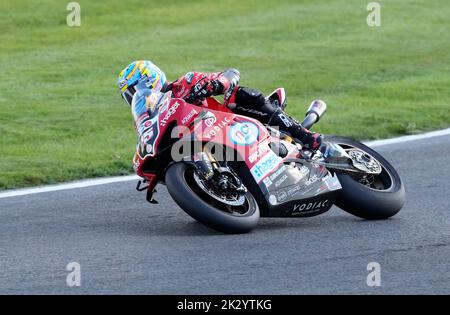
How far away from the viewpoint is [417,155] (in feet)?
37.1

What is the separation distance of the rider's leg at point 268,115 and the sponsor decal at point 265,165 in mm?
365

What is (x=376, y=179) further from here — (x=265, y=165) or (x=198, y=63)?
(x=198, y=63)

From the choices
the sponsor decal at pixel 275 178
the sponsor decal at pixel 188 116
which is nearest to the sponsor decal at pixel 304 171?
the sponsor decal at pixel 275 178

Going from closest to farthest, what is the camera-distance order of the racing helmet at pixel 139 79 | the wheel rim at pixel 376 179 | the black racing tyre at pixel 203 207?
the black racing tyre at pixel 203 207
the racing helmet at pixel 139 79
the wheel rim at pixel 376 179

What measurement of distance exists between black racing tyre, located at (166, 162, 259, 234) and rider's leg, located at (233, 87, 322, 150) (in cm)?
83

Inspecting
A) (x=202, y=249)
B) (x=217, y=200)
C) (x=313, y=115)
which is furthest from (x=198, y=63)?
(x=202, y=249)

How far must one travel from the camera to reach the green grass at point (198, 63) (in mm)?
12297

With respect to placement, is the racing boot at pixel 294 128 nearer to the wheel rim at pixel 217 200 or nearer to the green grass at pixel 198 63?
the wheel rim at pixel 217 200

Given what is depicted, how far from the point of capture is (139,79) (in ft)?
27.6

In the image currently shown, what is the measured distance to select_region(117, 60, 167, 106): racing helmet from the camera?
8.42 m

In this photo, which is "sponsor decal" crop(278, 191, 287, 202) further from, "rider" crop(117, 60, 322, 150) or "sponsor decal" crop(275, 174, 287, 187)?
"rider" crop(117, 60, 322, 150)
